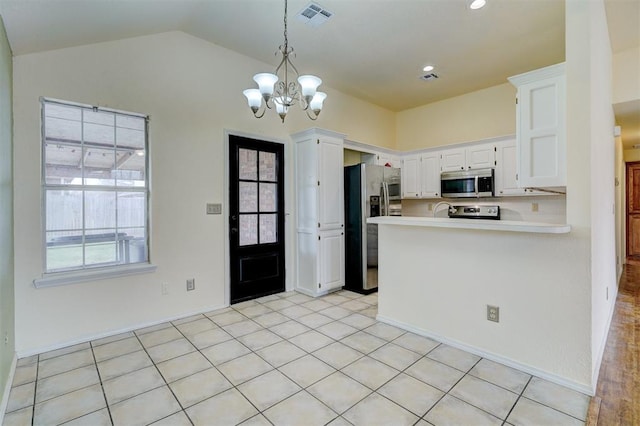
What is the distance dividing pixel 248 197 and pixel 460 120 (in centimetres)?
394

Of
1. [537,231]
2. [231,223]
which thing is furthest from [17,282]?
[537,231]

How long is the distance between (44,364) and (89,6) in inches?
109

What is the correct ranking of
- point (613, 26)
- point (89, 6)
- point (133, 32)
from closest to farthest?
point (89, 6) → point (133, 32) → point (613, 26)

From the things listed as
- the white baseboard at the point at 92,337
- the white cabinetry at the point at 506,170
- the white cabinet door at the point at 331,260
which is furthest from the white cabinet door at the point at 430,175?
the white baseboard at the point at 92,337

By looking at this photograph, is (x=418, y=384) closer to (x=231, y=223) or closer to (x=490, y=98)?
(x=231, y=223)

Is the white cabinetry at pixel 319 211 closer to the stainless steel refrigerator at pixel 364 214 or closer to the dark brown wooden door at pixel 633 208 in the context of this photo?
the stainless steel refrigerator at pixel 364 214

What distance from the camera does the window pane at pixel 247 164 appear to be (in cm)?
389

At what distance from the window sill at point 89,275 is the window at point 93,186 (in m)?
0.08

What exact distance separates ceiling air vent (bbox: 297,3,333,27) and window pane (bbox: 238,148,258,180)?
1654 millimetres

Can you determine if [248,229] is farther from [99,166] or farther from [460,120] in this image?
[460,120]

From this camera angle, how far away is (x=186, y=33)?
11.2ft

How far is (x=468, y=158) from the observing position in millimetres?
4844

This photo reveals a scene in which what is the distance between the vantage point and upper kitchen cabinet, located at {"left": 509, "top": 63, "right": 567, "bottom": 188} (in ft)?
7.00

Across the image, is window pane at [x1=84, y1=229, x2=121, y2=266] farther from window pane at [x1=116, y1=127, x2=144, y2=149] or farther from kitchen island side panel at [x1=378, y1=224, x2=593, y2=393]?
kitchen island side panel at [x1=378, y1=224, x2=593, y2=393]
